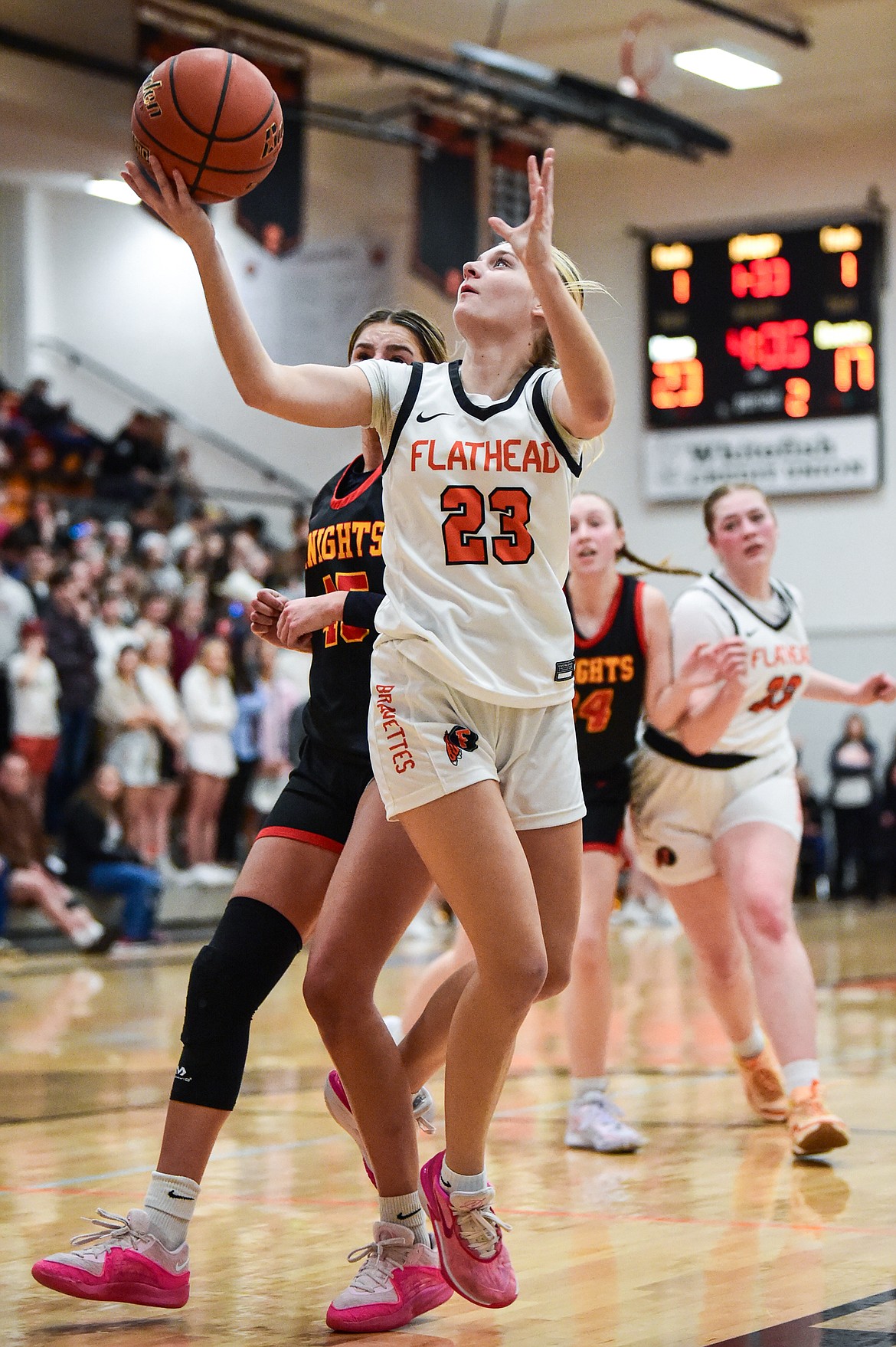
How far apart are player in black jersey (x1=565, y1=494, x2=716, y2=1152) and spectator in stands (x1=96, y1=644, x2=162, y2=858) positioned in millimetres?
7907

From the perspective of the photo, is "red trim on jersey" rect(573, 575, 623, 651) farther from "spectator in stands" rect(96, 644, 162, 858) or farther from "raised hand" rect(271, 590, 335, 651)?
"spectator in stands" rect(96, 644, 162, 858)

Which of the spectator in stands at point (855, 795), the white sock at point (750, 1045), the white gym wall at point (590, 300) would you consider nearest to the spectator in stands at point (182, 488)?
the white gym wall at point (590, 300)

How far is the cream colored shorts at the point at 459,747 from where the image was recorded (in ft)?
10.3

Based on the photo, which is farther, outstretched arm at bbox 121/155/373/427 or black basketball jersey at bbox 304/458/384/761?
black basketball jersey at bbox 304/458/384/761

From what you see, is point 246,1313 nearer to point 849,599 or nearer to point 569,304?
point 569,304

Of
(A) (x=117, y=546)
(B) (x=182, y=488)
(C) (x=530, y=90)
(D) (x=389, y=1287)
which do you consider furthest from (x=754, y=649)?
(B) (x=182, y=488)

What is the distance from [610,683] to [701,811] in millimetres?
472

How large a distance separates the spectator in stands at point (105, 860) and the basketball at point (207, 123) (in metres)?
9.20

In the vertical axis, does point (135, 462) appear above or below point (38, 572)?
above

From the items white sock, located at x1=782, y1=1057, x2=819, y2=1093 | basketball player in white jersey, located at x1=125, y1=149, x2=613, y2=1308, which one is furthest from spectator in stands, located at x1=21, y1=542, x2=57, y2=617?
basketball player in white jersey, located at x1=125, y1=149, x2=613, y2=1308

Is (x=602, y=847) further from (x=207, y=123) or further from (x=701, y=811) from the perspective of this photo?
(x=207, y=123)

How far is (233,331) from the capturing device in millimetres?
3010

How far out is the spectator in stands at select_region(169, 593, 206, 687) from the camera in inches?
553

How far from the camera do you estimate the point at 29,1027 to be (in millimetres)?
8117
